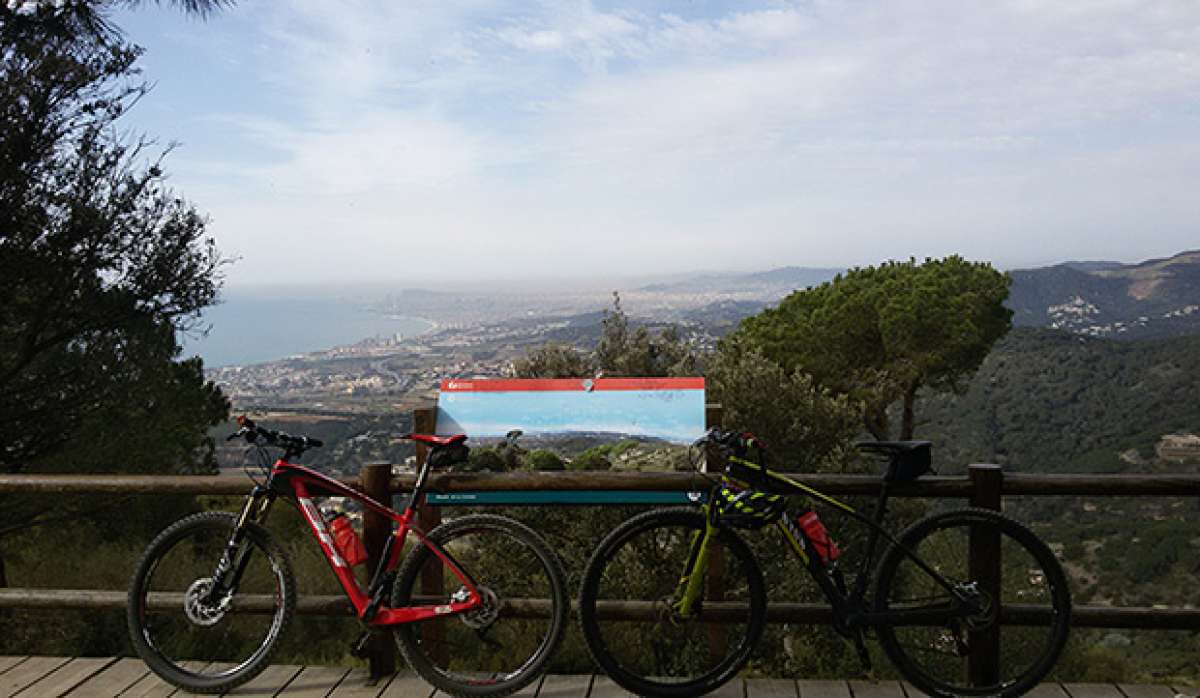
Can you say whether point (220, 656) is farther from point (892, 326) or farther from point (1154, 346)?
point (1154, 346)

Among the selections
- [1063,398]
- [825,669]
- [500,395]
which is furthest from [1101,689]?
[1063,398]

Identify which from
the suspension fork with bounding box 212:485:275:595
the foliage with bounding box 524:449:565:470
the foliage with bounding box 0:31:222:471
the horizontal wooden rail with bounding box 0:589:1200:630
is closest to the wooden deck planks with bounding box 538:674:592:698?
the horizontal wooden rail with bounding box 0:589:1200:630

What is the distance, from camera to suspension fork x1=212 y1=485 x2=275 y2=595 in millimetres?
3299

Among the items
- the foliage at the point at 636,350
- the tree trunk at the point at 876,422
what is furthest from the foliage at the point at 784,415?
the tree trunk at the point at 876,422

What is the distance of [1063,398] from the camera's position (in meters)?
36.4

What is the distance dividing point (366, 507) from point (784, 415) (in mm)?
12176

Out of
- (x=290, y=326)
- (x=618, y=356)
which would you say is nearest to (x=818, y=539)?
(x=618, y=356)

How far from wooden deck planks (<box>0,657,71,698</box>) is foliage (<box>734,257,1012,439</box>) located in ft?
62.6

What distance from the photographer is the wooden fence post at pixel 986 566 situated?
10.7ft

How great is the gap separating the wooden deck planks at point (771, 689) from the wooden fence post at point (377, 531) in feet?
4.45

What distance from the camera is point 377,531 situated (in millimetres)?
3453

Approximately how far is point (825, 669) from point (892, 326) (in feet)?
50.3

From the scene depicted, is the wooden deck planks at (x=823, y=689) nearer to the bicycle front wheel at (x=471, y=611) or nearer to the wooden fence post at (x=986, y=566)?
the wooden fence post at (x=986, y=566)

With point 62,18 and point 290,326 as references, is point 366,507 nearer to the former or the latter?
point 62,18
